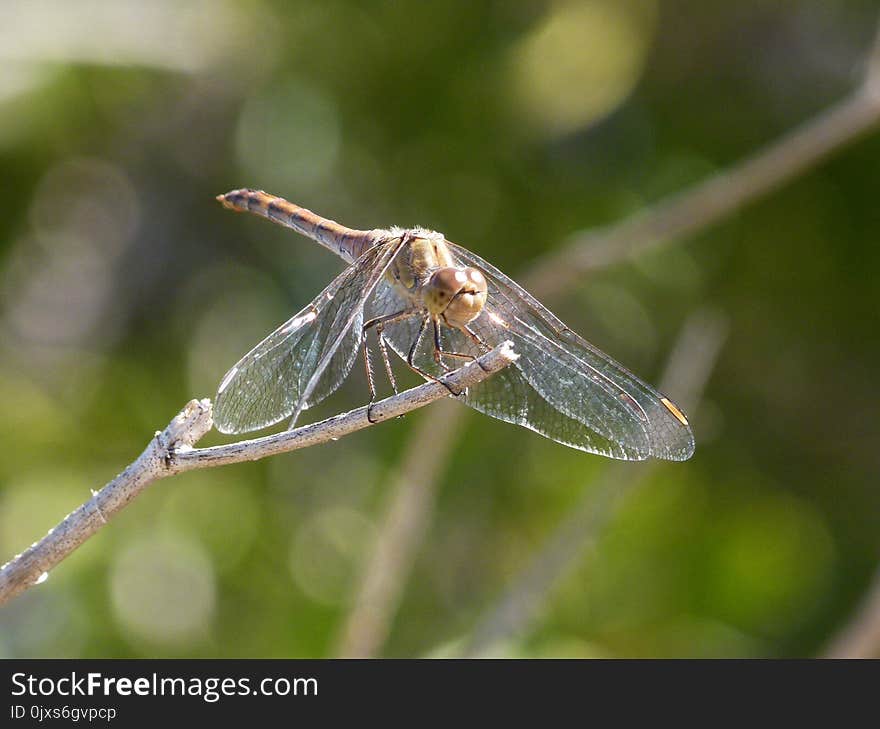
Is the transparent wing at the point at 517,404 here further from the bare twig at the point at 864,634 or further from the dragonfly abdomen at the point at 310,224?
the bare twig at the point at 864,634

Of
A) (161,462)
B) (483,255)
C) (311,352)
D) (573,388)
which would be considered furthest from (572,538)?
(161,462)

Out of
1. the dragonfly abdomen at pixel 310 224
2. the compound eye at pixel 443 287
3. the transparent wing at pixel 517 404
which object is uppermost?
the dragonfly abdomen at pixel 310 224

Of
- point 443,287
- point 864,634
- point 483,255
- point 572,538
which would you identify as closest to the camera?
point 443,287

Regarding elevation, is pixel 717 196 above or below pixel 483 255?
below

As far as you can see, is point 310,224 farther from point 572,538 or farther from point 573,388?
point 572,538

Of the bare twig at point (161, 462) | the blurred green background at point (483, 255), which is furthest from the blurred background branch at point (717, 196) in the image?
the bare twig at point (161, 462)
